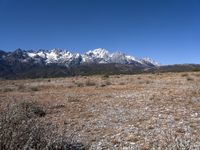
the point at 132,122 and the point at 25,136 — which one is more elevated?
the point at 25,136

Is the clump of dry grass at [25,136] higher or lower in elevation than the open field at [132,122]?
higher

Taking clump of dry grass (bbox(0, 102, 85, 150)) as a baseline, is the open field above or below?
below

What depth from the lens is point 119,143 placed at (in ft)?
37.6

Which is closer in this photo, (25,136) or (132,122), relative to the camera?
(25,136)

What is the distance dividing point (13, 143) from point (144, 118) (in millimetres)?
8961

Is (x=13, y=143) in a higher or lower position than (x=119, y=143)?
higher

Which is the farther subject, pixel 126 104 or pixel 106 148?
pixel 126 104

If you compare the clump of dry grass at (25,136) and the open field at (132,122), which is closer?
the clump of dry grass at (25,136)

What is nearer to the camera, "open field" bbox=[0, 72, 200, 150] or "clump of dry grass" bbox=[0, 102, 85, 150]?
"clump of dry grass" bbox=[0, 102, 85, 150]

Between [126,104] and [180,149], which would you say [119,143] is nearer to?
[180,149]

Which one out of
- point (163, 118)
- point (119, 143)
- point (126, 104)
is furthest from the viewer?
point (126, 104)

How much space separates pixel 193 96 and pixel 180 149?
49.0 feet

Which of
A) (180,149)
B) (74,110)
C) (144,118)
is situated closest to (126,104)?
(74,110)

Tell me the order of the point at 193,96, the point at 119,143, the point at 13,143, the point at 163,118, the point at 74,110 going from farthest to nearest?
1. the point at 193,96
2. the point at 74,110
3. the point at 163,118
4. the point at 119,143
5. the point at 13,143
